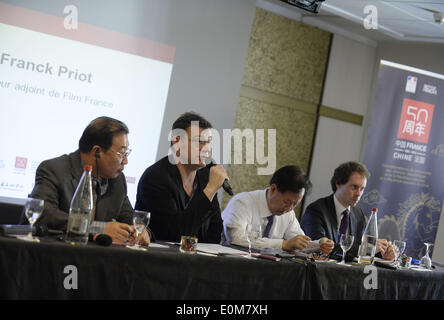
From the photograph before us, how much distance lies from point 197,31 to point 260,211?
230 centimetres

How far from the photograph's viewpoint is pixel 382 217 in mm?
5742

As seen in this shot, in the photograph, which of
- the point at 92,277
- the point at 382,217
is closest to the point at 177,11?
the point at 382,217

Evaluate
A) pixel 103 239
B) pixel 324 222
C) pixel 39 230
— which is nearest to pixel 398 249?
pixel 324 222

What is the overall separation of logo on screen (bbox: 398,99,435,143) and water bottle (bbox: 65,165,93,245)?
167 inches

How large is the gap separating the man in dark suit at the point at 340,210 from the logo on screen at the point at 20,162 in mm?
2100

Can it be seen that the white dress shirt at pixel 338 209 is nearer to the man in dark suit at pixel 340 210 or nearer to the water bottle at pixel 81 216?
the man in dark suit at pixel 340 210

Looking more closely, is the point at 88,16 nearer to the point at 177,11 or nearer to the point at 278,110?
the point at 177,11

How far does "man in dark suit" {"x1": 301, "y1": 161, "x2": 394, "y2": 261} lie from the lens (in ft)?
11.8

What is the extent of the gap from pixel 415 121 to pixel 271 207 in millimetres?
2966

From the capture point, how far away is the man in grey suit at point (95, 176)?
2225 millimetres

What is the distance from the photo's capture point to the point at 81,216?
6.51 ft

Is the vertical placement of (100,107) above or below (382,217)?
above

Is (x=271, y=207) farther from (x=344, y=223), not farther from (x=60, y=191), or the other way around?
(x=60, y=191)
